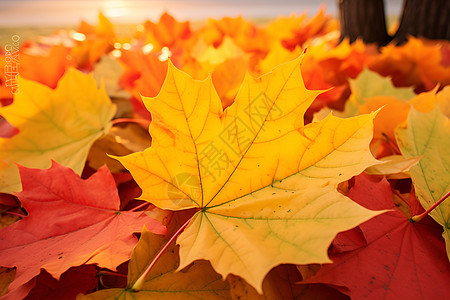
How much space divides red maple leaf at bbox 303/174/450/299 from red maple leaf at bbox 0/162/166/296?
180mm

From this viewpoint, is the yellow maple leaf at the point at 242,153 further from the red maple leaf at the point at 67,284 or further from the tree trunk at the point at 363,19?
A: the tree trunk at the point at 363,19

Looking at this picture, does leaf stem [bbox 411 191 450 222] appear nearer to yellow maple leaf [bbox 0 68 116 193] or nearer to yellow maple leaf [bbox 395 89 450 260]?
yellow maple leaf [bbox 395 89 450 260]

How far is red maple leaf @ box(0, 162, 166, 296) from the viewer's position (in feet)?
1.11

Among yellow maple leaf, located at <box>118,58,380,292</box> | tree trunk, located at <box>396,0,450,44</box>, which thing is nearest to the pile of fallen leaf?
yellow maple leaf, located at <box>118,58,380,292</box>

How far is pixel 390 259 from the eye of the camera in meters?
0.33

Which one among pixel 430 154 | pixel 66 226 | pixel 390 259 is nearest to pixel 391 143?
pixel 430 154

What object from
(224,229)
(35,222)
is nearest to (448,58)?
(224,229)

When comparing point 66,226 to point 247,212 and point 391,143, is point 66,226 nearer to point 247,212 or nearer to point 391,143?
point 247,212

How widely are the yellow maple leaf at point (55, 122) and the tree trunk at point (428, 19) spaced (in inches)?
42.7

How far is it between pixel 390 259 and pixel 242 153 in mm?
174

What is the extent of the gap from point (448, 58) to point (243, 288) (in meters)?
0.91

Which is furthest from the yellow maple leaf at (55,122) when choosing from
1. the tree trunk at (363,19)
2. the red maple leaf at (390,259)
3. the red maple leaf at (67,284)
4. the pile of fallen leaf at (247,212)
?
the tree trunk at (363,19)

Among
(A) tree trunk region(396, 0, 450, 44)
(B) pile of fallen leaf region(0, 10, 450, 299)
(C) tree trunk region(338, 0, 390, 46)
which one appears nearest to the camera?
(B) pile of fallen leaf region(0, 10, 450, 299)

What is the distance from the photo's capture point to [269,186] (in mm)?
357
